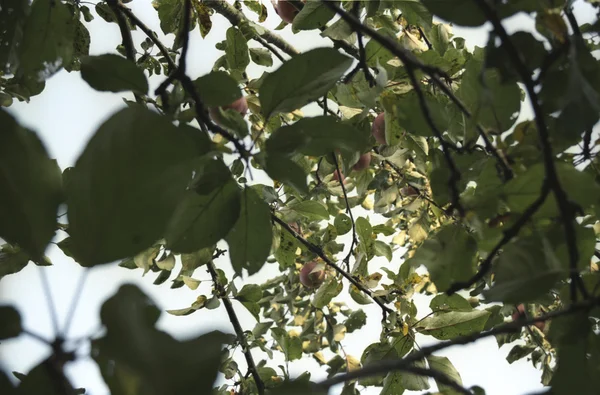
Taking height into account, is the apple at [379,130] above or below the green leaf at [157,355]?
above

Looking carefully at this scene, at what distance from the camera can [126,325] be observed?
241 millimetres

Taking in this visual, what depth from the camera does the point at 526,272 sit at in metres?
0.34

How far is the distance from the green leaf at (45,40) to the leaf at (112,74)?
0.06 meters

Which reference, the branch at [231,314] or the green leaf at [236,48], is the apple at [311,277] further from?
the green leaf at [236,48]

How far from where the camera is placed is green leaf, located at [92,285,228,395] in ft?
0.74

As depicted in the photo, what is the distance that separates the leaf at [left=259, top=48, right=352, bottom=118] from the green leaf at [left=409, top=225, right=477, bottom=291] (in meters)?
0.17

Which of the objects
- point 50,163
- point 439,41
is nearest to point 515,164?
point 50,163

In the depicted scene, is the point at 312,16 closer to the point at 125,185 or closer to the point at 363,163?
the point at 363,163

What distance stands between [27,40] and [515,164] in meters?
0.47

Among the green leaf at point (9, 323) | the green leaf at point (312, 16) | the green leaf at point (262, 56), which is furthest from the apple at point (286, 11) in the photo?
the green leaf at point (9, 323)

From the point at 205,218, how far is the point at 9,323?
0.19 metres

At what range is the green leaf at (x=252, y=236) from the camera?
476 millimetres

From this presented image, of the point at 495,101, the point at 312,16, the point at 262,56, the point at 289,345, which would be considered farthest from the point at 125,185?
the point at 289,345

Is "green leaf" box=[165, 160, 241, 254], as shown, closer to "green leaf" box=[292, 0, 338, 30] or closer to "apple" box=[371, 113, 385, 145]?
"green leaf" box=[292, 0, 338, 30]
